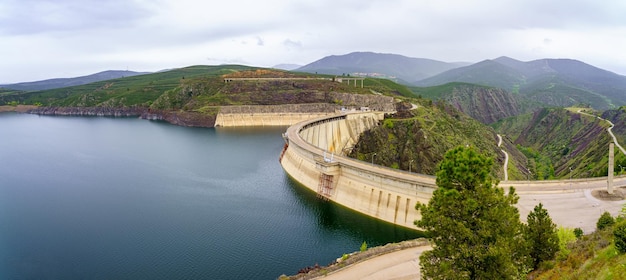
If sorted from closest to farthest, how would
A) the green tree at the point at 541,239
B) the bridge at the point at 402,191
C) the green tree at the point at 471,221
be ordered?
the green tree at the point at 471,221
the green tree at the point at 541,239
the bridge at the point at 402,191

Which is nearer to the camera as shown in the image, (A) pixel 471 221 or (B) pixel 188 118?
(A) pixel 471 221

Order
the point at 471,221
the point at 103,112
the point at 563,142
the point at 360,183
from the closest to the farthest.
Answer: the point at 471,221, the point at 360,183, the point at 563,142, the point at 103,112

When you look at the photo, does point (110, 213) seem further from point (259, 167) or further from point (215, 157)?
point (215, 157)

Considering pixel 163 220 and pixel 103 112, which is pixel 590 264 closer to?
pixel 163 220

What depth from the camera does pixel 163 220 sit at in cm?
5069

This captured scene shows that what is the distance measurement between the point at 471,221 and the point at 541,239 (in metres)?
8.13

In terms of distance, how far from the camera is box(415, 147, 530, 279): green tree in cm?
2045

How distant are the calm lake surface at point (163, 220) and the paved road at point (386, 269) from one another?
7.00 metres

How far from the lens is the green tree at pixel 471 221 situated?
A: 2045cm

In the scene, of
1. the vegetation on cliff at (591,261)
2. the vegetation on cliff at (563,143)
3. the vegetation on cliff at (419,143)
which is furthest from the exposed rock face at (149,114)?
the vegetation on cliff at (591,261)

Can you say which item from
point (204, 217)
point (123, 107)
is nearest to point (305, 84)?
point (123, 107)

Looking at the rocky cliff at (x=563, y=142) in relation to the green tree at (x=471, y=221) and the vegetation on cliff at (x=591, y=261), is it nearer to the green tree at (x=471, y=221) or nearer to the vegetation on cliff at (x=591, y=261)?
the vegetation on cliff at (x=591, y=261)

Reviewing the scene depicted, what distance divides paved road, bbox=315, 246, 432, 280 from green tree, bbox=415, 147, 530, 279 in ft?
38.7

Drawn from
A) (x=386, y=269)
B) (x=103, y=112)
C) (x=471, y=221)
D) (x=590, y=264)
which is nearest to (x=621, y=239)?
(x=590, y=264)
